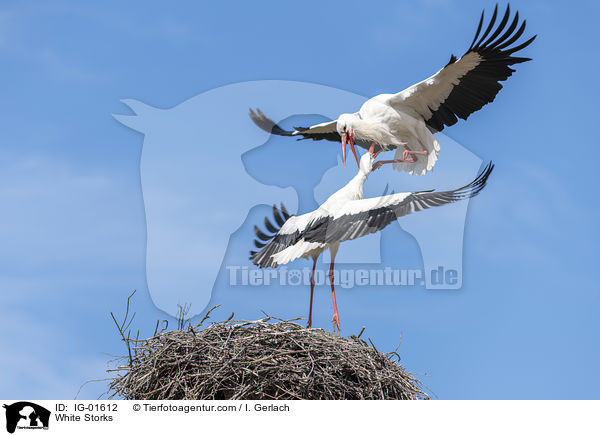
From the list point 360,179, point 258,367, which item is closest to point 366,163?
point 360,179

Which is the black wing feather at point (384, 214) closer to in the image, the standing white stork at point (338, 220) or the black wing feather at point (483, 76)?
the standing white stork at point (338, 220)

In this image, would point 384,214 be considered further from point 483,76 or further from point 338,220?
point 483,76

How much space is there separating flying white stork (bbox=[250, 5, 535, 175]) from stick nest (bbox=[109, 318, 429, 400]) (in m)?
1.96

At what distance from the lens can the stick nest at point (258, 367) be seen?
5.38 metres

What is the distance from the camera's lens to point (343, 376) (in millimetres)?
5566

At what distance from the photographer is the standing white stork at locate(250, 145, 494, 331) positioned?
606cm

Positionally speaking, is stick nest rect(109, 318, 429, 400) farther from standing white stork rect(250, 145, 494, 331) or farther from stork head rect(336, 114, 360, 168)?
stork head rect(336, 114, 360, 168)
